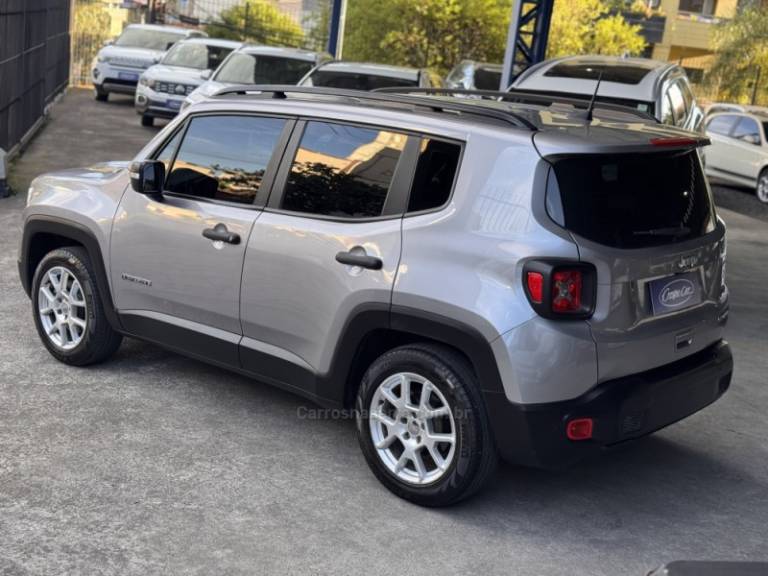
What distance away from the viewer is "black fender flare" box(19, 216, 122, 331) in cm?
592

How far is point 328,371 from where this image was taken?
16.1 ft

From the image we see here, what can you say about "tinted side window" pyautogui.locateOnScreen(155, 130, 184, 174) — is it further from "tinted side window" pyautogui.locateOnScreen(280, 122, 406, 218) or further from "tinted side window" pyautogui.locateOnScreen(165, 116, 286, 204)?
Result: "tinted side window" pyautogui.locateOnScreen(280, 122, 406, 218)

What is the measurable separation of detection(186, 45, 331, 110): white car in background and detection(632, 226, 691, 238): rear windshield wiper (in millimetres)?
12025

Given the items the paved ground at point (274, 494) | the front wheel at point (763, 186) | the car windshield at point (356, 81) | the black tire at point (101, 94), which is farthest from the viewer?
the black tire at point (101, 94)

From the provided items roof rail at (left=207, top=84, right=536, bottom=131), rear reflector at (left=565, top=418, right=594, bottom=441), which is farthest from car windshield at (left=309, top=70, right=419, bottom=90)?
rear reflector at (left=565, top=418, right=594, bottom=441)

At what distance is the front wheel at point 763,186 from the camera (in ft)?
63.2

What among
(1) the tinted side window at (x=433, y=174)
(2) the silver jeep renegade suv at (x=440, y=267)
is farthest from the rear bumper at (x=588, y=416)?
(1) the tinted side window at (x=433, y=174)

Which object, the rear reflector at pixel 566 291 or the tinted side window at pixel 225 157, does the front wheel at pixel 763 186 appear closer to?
the tinted side window at pixel 225 157

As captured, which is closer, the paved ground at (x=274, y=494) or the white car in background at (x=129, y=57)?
the paved ground at (x=274, y=494)

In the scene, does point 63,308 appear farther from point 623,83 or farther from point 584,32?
point 584,32

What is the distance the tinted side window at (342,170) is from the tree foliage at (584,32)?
108 feet

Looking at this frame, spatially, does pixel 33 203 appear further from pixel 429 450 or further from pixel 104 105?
pixel 104 105

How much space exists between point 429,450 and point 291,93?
6.75ft

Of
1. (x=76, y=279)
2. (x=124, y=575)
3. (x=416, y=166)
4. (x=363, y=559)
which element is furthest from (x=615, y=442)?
(x=76, y=279)
